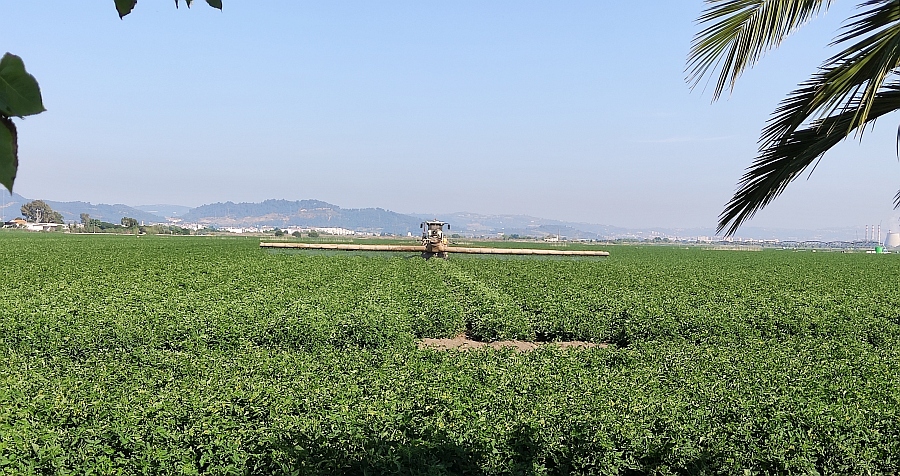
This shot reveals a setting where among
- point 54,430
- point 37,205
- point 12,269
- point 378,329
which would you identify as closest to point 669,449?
point 54,430

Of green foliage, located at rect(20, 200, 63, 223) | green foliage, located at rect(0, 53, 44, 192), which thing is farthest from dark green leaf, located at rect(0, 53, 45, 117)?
green foliage, located at rect(20, 200, 63, 223)

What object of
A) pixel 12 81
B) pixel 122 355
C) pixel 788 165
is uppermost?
pixel 788 165

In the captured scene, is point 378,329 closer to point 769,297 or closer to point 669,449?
point 669,449

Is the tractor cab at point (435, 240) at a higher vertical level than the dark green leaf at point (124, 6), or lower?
lower

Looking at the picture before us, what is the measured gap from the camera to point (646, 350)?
32.5ft

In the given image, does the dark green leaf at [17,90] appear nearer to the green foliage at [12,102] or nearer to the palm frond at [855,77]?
the green foliage at [12,102]

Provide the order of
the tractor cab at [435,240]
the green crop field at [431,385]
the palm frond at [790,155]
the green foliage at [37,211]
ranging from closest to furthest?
the palm frond at [790,155], the green crop field at [431,385], the tractor cab at [435,240], the green foliage at [37,211]

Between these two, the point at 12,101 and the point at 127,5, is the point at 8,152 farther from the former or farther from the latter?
the point at 127,5

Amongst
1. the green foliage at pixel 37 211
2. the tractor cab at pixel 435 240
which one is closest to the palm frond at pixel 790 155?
the tractor cab at pixel 435 240

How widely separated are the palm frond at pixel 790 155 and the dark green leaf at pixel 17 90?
4.00 metres

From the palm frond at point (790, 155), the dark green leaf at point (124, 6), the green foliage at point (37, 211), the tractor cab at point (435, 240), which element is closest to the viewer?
the dark green leaf at point (124, 6)

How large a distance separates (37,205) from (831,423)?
151314 mm

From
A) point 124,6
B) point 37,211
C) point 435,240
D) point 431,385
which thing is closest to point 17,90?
point 124,6

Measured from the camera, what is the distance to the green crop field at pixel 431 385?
509cm
